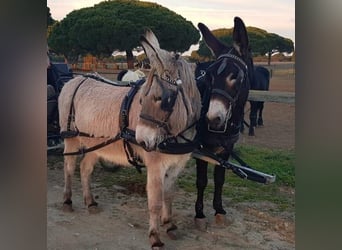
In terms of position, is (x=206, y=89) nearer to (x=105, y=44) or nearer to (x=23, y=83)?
(x=105, y=44)

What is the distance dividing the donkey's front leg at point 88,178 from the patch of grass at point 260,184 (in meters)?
0.49

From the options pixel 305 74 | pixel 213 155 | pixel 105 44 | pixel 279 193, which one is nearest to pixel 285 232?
pixel 279 193

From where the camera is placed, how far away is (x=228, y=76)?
2.16 meters

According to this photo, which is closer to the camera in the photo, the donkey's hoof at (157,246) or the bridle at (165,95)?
the bridle at (165,95)

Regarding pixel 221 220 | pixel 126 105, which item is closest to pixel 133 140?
pixel 126 105

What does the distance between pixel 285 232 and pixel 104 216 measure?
957 millimetres

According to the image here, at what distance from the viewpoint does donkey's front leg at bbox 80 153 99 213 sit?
241 centimetres

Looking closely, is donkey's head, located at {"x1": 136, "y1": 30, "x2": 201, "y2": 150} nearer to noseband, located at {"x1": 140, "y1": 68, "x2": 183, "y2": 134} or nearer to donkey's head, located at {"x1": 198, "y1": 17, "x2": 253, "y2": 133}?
noseband, located at {"x1": 140, "y1": 68, "x2": 183, "y2": 134}

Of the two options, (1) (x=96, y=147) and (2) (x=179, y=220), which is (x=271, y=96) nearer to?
(2) (x=179, y=220)

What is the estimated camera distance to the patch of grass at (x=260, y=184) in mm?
2152

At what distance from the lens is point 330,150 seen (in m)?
1.56

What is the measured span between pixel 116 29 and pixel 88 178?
32.3 inches

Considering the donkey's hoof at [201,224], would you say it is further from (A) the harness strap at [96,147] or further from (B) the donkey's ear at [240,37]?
(B) the donkey's ear at [240,37]

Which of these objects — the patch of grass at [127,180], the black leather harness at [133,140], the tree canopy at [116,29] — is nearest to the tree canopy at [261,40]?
the tree canopy at [116,29]
